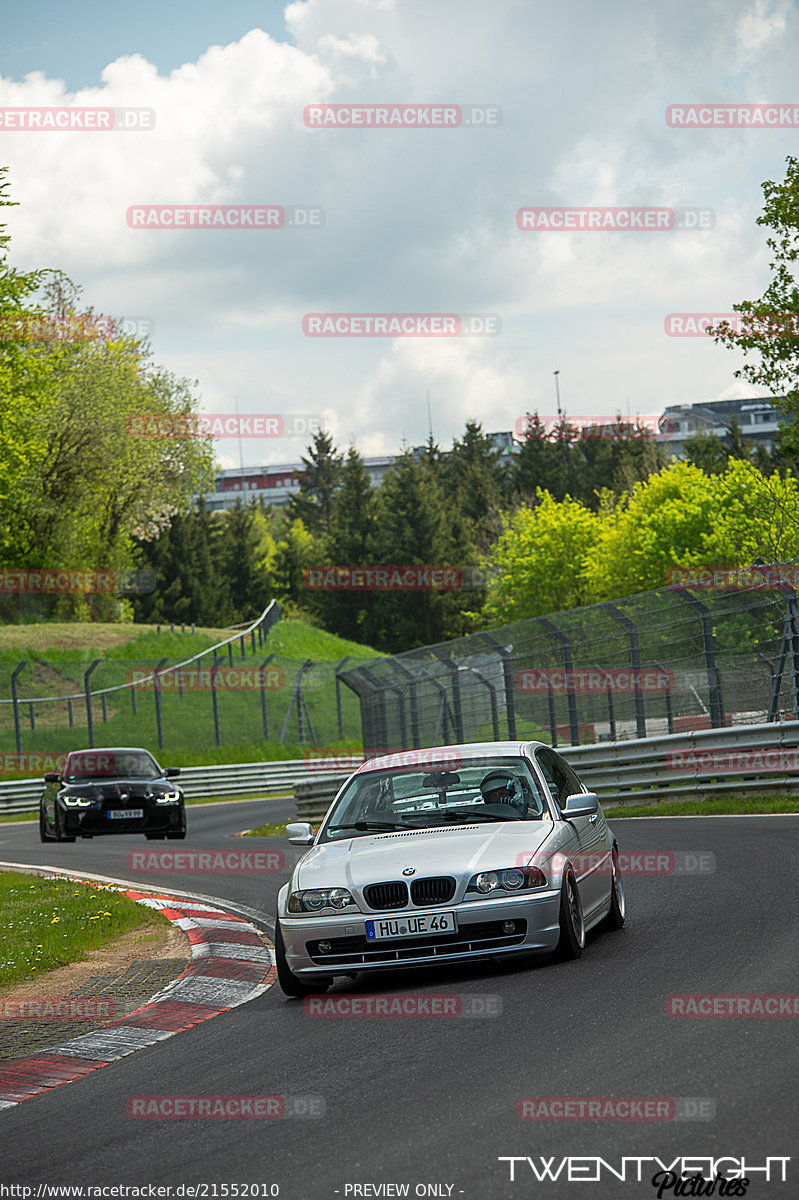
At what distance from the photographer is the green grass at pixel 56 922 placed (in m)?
9.76

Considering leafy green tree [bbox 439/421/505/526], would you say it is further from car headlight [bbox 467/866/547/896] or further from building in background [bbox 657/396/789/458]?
car headlight [bbox 467/866/547/896]

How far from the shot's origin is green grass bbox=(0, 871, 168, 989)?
976cm

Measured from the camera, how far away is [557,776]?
9086 millimetres

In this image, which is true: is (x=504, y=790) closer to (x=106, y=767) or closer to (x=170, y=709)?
(x=106, y=767)

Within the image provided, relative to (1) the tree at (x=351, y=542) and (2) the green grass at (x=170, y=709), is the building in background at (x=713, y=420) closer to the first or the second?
(1) the tree at (x=351, y=542)

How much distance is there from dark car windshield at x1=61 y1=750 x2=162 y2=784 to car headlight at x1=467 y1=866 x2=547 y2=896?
45.7ft

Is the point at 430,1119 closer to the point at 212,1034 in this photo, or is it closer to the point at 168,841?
the point at 212,1034

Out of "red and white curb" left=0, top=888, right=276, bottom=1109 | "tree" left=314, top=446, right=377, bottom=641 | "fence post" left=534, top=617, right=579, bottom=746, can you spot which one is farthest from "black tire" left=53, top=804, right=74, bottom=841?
"tree" left=314, top=446, right=377, bottom=641

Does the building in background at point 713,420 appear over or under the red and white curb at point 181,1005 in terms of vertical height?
over

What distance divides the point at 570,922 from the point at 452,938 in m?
0.70

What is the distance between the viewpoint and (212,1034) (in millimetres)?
6980

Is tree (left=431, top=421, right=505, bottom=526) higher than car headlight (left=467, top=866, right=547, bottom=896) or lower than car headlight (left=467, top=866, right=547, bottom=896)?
higher

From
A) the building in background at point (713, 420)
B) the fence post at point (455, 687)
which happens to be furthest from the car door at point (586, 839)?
the building in background at point (713, 420)

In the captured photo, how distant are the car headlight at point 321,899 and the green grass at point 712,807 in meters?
9.76
